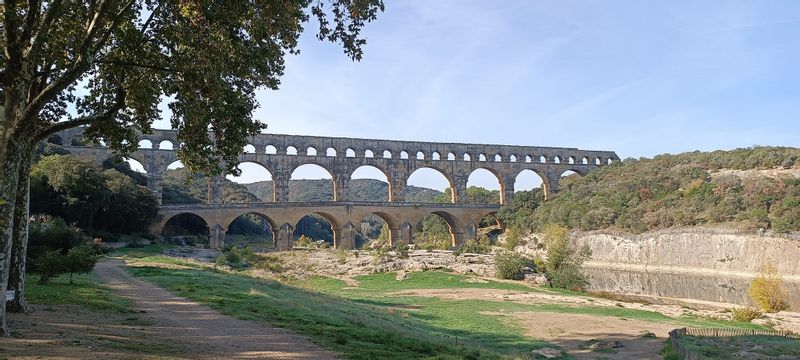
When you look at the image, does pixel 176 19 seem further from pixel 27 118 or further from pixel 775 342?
pixel 775 342

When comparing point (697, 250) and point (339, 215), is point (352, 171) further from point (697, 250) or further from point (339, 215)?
point (697, 250)

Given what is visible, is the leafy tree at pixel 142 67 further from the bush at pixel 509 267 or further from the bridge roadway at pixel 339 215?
the bridge roadway at pixel 339 215

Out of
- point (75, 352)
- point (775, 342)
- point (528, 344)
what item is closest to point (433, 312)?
point (528, 344)

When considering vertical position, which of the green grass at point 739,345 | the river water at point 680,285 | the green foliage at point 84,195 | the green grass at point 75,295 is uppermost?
the green foliage at point 84,195

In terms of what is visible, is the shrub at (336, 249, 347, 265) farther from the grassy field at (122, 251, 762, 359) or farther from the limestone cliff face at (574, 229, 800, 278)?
the limestone cliff face at (574, 229, 800, 278)

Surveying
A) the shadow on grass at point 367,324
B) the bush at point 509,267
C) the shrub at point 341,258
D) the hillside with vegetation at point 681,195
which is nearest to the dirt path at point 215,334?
the shadow on grass at point 367,324

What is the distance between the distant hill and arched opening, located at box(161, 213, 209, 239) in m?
48.1

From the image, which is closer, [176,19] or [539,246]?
[176,19]

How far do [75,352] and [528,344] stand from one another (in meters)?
9.94

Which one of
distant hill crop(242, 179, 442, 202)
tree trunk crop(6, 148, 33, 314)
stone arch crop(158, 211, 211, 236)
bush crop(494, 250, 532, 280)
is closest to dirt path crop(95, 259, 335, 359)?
tree trunk crop(6, 148, 33, 314)

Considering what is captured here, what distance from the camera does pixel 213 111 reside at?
8.89 metres

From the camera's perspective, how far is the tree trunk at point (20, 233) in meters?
8.01

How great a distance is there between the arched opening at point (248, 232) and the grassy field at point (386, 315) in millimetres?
27892

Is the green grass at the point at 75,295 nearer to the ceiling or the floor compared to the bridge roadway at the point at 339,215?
nearer to the floor
